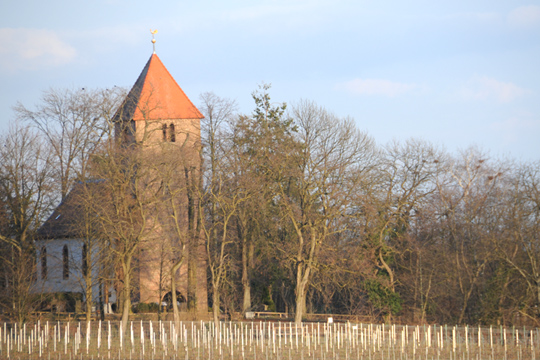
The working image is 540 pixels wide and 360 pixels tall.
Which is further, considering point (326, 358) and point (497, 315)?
point (497, 315)

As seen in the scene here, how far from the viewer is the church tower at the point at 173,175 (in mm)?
42781

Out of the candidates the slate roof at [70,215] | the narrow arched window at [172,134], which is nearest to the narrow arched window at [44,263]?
the slate roof at [70,215]

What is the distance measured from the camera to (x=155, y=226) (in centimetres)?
4569

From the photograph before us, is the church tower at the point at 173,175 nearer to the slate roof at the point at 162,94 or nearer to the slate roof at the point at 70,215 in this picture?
the slate roof at the point at 162,94

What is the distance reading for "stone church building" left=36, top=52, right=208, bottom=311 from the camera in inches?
1692

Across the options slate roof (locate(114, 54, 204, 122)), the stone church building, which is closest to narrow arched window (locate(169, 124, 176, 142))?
the stone church building

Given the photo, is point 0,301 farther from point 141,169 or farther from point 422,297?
point 422,297

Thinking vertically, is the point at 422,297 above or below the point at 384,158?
below

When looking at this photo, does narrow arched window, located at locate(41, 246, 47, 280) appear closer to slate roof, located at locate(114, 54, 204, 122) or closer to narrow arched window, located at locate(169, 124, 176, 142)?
slate roof, located at locate(114, 54, 204, 122)

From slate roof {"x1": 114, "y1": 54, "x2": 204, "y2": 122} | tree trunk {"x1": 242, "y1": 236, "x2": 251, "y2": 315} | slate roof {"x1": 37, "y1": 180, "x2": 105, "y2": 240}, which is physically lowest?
tree trunk {"x1": 242, "y1": 236, "x2": 251, "y2": 315}

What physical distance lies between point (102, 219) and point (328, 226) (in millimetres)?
13221

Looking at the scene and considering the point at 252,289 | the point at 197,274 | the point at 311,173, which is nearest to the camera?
the point at 311,173

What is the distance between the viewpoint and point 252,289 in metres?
54.4

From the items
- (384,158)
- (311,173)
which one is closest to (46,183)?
(311,173)
